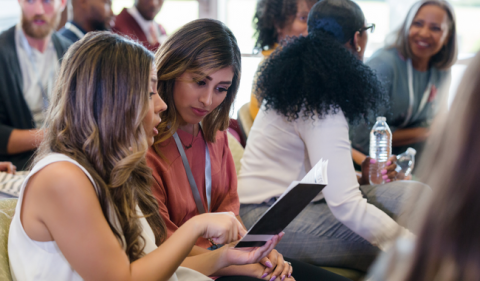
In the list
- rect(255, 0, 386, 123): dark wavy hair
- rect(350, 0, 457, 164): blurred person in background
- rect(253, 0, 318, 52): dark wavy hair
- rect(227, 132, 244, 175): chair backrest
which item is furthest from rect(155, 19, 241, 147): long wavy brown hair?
rect(350, 0, 457, 164): blurred person in background

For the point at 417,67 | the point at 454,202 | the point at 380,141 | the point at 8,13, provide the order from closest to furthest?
the point at 454,202
the point at 380,141
the point at 417,67
the point at 8,13

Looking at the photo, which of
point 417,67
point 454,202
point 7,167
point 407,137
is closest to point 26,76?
point 7,167

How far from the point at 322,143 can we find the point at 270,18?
1502 mm

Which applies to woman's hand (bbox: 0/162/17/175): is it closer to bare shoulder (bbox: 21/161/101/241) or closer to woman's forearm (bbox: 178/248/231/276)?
woman's forearm (bbox: 178/248/231/276)

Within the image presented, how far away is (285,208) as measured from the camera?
1.16 metres

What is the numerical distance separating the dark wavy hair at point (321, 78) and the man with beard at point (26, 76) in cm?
152

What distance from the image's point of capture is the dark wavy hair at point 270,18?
9.07ft

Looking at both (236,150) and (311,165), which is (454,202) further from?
(236,150)

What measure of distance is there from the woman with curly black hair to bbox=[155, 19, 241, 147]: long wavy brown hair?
309 mm

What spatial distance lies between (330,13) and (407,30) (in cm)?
154

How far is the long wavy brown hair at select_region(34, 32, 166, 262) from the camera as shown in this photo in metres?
1.00

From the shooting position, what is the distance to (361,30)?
1.87m

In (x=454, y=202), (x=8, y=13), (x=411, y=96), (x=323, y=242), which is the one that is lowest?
(x=323, y=242)

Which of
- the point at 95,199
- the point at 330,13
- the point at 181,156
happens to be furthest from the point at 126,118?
the point at 330,13
